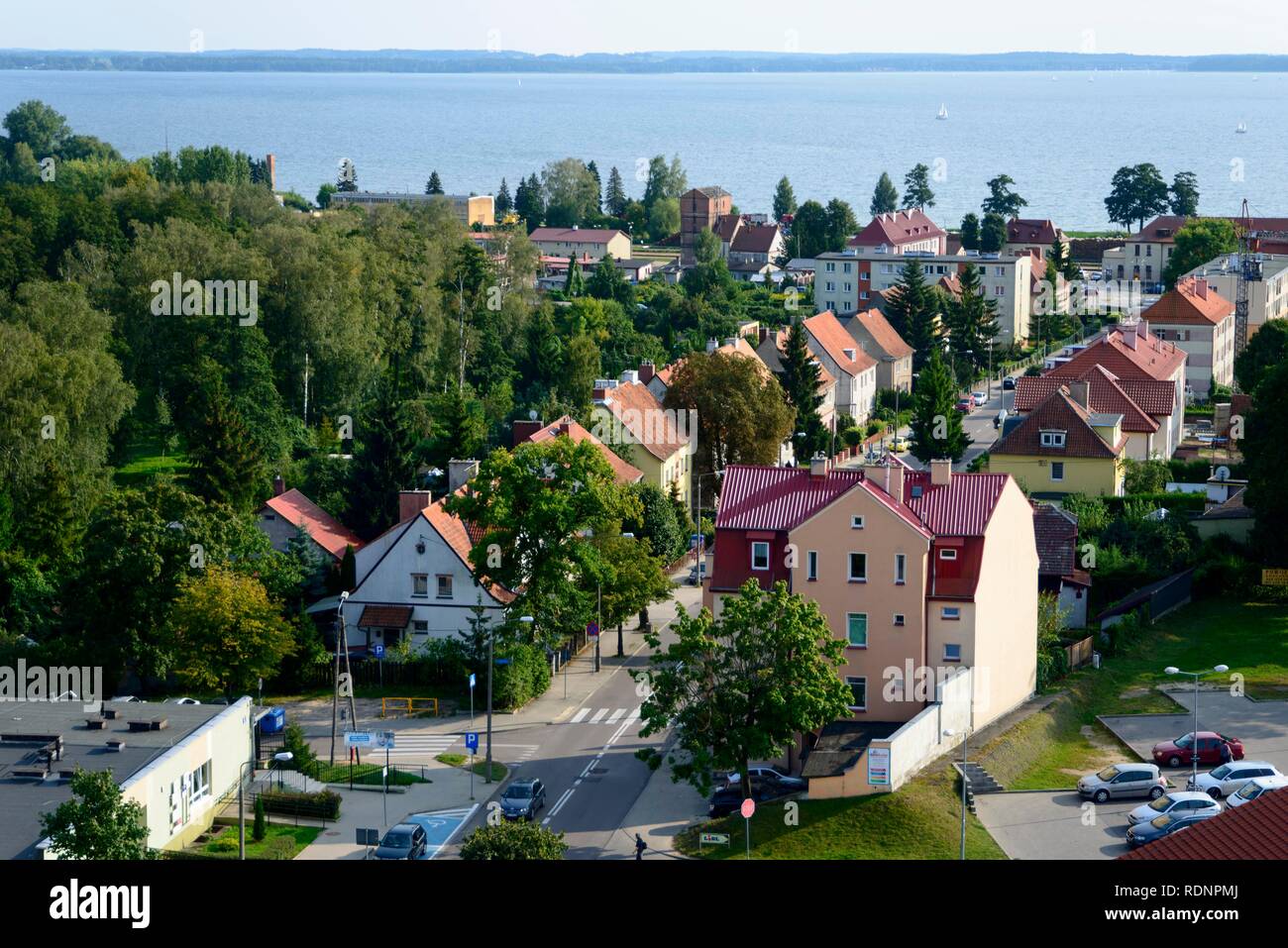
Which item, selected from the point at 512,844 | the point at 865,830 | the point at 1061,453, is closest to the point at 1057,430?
the point at 1061,453

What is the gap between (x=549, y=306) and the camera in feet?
316

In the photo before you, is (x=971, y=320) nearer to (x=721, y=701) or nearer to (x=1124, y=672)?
(x=1124, y=672)

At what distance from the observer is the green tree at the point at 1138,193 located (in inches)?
6599

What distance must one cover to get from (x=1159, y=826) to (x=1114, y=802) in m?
3.10

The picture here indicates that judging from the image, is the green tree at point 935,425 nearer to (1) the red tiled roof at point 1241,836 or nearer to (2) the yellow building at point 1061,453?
(2) the yellow building at point 1061,453

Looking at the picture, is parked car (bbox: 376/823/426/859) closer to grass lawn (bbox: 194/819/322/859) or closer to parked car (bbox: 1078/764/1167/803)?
grass lawn (bbox: 194/819/322/859)

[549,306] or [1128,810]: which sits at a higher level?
[549,306]

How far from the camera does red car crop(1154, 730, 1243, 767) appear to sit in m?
39.1

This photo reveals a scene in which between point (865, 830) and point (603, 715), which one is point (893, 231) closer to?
point (603, 715)

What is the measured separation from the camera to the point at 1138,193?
550ft

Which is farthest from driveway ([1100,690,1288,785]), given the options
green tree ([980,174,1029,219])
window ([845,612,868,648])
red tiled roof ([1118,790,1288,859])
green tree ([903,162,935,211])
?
green tree ([903,162,935,211])

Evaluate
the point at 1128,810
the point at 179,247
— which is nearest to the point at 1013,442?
the point at 1128,810

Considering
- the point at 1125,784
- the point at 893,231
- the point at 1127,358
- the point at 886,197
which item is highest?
the point at 886,197
